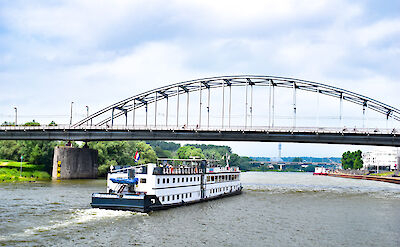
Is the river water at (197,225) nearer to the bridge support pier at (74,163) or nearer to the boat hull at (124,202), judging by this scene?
the boat hull at (124,202)

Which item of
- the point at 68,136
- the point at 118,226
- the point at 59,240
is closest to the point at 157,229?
the point at 118,226

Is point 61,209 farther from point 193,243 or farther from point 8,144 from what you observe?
point 8,144

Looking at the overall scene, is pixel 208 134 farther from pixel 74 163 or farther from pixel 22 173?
pixel 22 173

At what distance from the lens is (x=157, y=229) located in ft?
107

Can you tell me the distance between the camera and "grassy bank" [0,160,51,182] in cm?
7820

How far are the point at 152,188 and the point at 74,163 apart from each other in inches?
1995

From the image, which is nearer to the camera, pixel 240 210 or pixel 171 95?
pixel 240 210

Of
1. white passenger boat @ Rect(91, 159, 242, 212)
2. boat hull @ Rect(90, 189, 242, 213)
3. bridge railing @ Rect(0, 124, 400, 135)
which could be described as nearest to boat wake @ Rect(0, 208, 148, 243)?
boat hull @ Rect(90, 189, 242, 213)

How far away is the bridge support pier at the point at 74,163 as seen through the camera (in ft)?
275

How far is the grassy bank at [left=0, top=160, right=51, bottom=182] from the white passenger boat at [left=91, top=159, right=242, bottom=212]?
143 feet

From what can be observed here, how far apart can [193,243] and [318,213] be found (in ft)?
65.5

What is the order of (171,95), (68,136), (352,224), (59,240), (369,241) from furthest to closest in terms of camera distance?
(171,95)
(68,136)
(352,224)
(369,241)
(59,240)

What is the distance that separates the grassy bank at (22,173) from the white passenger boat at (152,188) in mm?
43508

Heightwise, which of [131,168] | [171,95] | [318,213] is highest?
[171,95]
